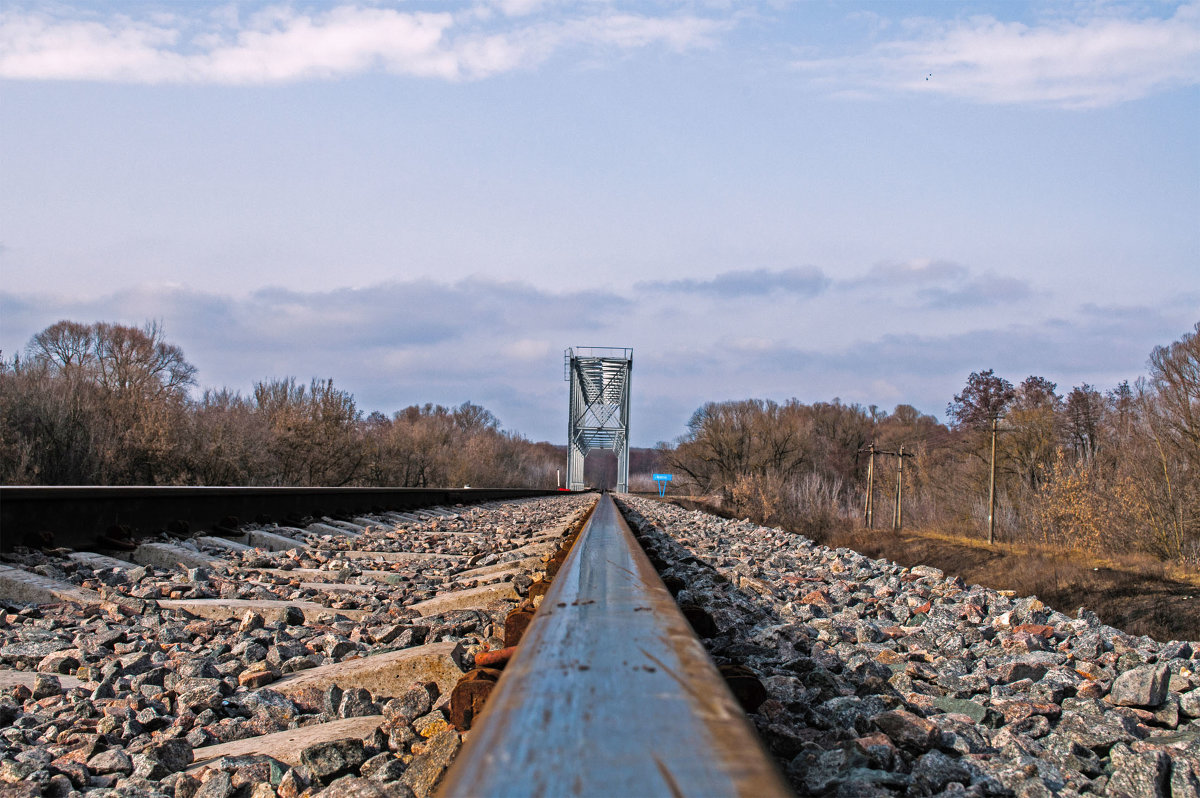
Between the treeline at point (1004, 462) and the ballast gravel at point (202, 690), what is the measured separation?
1849 cm

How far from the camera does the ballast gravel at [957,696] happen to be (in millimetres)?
1589

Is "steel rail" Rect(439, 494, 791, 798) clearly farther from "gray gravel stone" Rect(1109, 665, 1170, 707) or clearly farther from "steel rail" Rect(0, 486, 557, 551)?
"steel rail" Rect(0, 486, 557, 551)

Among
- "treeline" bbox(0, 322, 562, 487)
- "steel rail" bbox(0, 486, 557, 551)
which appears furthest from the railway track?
"treeline" bbox(0, 322, 562, 487)

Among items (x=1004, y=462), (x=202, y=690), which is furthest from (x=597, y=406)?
(x=202, y=690)

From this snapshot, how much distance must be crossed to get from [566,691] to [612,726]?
0.46 ft

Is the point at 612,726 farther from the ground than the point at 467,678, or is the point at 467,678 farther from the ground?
the point at 612,726

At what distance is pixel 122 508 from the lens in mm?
5254

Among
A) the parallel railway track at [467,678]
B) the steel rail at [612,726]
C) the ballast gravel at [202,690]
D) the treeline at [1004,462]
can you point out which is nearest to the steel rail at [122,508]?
the parallel railway track at [467,678]

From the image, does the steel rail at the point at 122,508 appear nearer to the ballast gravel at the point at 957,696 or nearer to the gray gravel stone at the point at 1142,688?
the ballast gravel at the point at 957,696

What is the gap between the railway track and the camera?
96 cm

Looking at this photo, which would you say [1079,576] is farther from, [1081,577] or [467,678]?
[467,678]

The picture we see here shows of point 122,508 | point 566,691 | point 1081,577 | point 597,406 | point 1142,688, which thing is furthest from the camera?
point 597,406

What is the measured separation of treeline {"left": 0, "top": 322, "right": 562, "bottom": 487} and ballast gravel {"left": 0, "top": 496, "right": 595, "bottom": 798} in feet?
34.8

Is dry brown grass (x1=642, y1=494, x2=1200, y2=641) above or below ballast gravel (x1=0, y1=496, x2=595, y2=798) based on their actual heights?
below
